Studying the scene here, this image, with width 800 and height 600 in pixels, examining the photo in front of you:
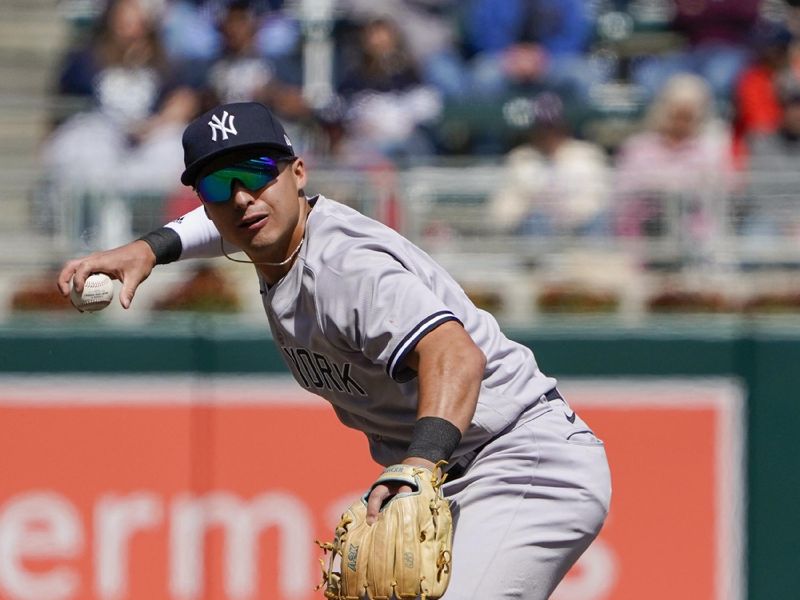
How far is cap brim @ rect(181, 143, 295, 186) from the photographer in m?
3.32

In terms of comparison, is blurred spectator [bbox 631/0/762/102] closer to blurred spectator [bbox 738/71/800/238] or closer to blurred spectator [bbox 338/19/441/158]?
blurred spectator [bbox 338/19/441/158]

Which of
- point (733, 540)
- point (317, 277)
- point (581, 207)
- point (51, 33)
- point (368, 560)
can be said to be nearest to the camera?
point (368, 560)

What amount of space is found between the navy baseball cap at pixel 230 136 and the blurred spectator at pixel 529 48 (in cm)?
581

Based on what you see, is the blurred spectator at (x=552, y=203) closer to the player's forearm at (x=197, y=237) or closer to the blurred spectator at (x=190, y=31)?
the blurred spectator at (x=190, y=31)

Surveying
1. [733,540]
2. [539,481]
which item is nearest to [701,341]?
[733,540]

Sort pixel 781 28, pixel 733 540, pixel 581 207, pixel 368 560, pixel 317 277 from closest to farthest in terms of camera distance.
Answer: pixel 368 560 < pixel 317 277 < pixel 733 540 < pixel 581 207 < pixel 781 28

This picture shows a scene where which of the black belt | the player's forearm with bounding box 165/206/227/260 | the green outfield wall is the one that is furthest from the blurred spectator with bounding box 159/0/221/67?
the black belt

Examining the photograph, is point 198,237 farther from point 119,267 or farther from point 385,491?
point 385,491

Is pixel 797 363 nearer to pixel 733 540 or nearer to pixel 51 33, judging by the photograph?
pixel 733 540

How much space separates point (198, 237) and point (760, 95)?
545 cm

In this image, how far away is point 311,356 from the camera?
353 centimetres

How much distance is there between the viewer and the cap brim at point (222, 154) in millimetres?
3321

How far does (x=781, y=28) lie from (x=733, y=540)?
4.30 m

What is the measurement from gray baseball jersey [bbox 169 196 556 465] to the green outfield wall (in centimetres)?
285
